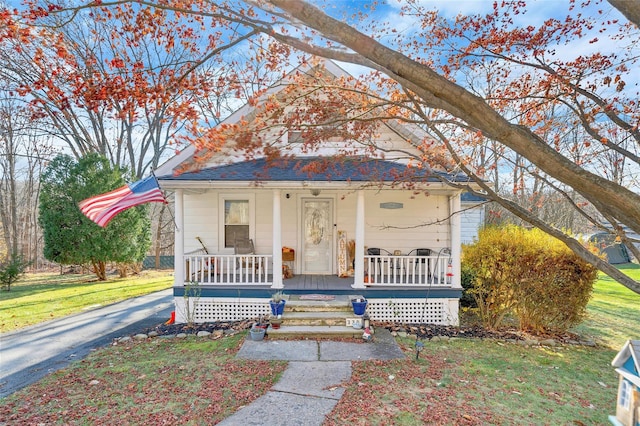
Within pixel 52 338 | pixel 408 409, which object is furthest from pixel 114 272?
pixel 408 409

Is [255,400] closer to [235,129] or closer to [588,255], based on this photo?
[235,129]

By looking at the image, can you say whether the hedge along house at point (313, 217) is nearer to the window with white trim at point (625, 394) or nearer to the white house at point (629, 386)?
the white house at point (629, 386)

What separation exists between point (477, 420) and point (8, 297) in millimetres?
14031

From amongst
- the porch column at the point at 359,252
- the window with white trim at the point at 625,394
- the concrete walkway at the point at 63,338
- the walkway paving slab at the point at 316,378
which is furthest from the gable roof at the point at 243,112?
the window with white trim at the point at 625,394

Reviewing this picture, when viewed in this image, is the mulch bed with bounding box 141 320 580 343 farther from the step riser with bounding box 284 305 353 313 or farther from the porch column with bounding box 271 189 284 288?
the porch column with bounding box 271 189 284 288

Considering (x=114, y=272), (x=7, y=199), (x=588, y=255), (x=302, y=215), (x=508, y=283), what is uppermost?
(x=7, y=199)

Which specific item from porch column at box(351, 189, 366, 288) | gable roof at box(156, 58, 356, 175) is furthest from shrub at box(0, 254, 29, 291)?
porch column at box(351, 189, 366, 288)

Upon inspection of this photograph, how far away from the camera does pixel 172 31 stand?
17.2ft

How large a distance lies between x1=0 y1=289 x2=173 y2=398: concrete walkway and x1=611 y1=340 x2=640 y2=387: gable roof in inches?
297

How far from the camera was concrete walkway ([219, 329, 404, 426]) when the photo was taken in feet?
12.9

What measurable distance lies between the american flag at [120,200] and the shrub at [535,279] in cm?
729

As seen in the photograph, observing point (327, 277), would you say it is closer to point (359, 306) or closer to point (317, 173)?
point (359, 306)

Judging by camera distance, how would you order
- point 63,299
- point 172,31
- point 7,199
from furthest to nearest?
point 7,199 < point 63,299 < point 172,31

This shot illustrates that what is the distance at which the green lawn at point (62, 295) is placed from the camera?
355 inches
